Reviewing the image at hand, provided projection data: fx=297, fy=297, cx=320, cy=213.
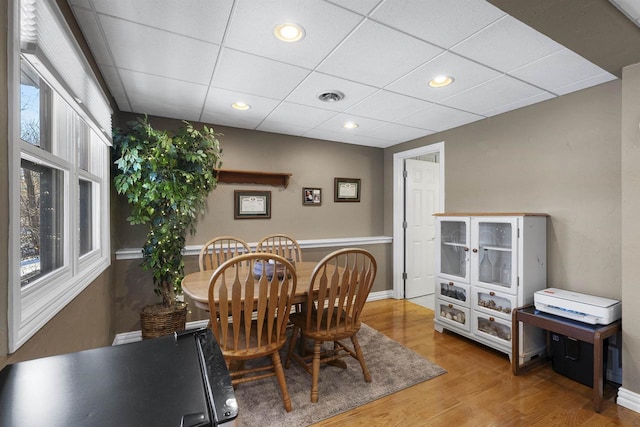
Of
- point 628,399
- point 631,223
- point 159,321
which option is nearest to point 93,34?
point 159,321

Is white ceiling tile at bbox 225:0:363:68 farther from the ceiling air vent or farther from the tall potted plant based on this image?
the tall potted plant

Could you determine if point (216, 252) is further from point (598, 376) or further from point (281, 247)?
point (598, 376)

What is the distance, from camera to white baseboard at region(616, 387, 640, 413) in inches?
73.5

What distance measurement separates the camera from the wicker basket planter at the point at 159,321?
249 cm

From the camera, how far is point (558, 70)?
2014mm

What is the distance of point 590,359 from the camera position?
83.0 inches

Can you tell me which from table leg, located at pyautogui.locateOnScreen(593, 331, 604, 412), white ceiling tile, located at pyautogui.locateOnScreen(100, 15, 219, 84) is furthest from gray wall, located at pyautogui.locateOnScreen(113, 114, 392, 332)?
table leg, located at pyautogui.locateOnScreen(593, 331, 604, 412)

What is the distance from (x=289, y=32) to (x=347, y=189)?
2638 mm

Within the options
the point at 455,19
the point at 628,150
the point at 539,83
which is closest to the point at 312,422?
the point at 455,19

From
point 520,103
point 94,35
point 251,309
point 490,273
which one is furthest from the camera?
point 490,273

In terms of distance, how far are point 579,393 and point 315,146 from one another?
336 cm

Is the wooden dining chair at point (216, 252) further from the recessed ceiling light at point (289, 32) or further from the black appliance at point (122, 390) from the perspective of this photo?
the black appliance at point (122, 390)

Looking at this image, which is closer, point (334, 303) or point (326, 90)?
point (334, 303)

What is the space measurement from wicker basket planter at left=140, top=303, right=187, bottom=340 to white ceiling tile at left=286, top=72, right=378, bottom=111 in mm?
2105
